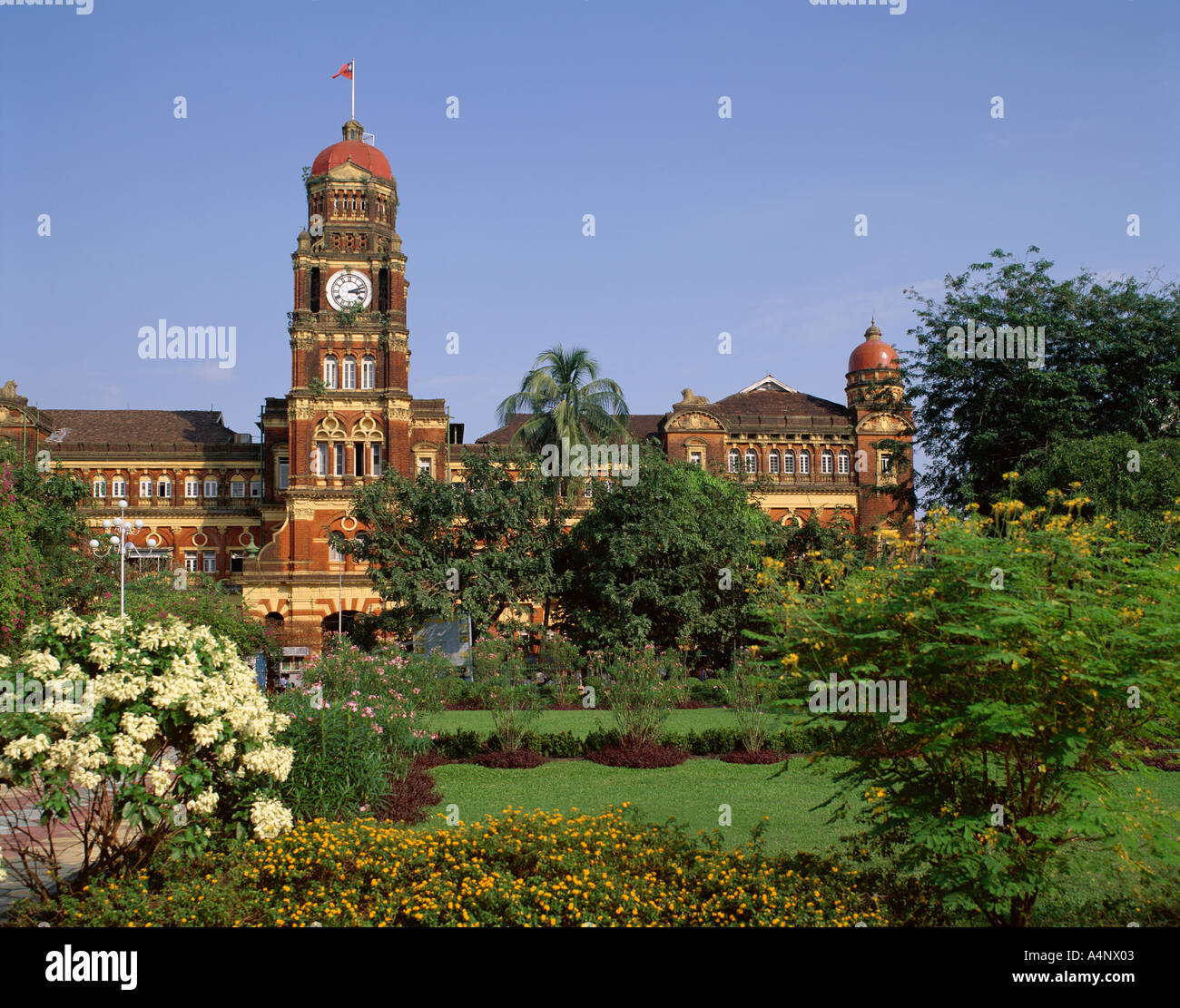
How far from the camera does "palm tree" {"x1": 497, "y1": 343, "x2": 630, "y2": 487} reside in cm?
3800

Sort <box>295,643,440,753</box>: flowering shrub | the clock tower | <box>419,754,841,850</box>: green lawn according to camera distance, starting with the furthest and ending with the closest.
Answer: the clock tower < <box>295,643,440,753</box>: flowering shrub < <box>419,754,841,850</box>: green lawn

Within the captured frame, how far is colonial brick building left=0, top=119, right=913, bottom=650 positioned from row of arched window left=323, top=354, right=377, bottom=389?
61mm

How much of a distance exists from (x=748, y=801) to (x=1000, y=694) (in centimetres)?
697

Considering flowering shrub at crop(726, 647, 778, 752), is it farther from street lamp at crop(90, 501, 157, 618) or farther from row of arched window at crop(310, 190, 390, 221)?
row of arched window at crop(310, 190, 390, 221)

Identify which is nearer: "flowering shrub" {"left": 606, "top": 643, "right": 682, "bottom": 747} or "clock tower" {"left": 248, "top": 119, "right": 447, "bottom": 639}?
"flowering shrub" {"left": 606, "top": 643, "right": 682, "bottom": 747}

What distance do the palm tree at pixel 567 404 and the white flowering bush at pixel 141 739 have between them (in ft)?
97.0

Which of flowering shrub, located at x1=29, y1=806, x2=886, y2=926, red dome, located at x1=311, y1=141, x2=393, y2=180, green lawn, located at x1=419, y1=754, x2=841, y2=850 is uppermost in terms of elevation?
red dome, located at x1=311, y1=141, x2=393, y2=180

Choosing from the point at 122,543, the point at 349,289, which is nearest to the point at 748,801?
the point at 122,543

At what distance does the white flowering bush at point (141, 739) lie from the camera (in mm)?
7109

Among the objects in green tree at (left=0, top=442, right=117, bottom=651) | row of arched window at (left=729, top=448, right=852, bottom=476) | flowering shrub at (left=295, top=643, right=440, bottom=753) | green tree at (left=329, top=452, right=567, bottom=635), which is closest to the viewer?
flowering shrub at (left=295, top=643, right=440, bottom=753)

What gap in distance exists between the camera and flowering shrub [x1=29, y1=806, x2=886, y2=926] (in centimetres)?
731

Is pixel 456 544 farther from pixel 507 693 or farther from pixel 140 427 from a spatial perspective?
pixel 140 427

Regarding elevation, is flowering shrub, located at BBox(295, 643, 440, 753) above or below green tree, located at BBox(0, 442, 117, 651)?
Answer: below

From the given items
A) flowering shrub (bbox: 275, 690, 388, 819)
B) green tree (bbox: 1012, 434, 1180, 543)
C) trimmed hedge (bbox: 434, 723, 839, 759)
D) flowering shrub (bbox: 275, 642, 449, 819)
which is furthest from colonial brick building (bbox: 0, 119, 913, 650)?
flowering shrub (bbox: 275, 690, 388, 819)
